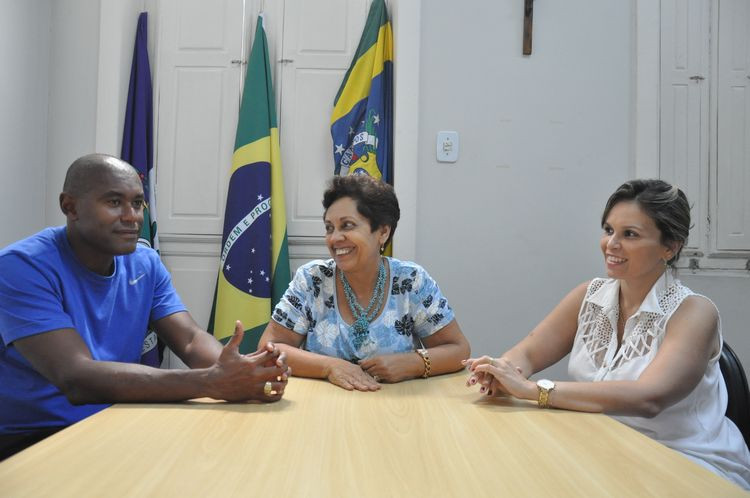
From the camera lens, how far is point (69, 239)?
5.06 feet

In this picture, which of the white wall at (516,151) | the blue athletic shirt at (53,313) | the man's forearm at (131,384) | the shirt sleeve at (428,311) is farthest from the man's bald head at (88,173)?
the white wall at (516,151)

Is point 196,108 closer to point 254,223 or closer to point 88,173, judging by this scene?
point 254,223

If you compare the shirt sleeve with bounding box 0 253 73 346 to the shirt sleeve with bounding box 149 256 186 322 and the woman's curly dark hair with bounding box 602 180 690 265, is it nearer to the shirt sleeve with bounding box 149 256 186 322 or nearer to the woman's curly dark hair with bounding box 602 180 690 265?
the shirt sleeve with bounding box 149 256 186 322

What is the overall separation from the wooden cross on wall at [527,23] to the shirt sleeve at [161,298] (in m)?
2.05

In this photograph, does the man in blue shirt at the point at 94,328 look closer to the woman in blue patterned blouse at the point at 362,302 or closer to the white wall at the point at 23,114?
the woman in blue patterned blouse at the point at 362,302

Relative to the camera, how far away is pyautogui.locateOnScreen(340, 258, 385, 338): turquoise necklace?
1.73m

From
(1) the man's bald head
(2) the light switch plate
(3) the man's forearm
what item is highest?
(2) the light switch plate

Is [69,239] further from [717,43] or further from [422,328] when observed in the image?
[717,43]

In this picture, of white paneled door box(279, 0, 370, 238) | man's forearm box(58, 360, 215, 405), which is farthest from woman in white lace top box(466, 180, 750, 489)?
white paneled door box(279, 0, 370, 238)

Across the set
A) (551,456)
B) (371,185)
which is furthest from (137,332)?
(551,456)

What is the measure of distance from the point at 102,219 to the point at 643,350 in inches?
57.0

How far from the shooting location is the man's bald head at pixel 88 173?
154 cm

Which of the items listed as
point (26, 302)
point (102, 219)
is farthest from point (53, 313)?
point (102, 219)

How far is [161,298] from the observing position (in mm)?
1717
